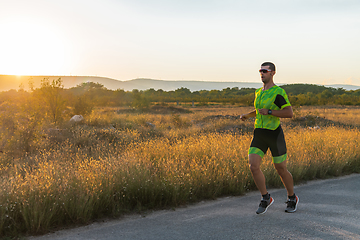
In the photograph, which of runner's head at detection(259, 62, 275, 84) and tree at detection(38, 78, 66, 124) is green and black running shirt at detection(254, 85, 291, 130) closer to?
runner's head at detection(259, 62, 275, 84)

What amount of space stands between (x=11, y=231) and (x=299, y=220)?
158 inches

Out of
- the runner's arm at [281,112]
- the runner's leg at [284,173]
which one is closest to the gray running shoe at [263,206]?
the runner's leg at [284,173]

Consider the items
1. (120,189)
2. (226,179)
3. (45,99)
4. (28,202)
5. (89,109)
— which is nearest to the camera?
(28,202)

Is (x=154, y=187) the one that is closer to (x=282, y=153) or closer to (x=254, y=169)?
(x=254, y=169)

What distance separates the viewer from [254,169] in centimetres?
427

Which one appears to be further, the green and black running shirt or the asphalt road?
the green and black running shirt

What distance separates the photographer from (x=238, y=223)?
4.00 m

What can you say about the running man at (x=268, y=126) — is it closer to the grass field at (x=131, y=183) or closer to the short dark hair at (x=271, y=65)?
the short dark hair at (x=271, y=65)

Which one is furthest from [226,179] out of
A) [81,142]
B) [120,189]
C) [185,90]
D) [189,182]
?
[185,90]

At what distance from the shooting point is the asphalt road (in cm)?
362

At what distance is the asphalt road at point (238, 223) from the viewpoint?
362 cm

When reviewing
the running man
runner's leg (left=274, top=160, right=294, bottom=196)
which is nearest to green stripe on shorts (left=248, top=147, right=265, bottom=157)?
the running man

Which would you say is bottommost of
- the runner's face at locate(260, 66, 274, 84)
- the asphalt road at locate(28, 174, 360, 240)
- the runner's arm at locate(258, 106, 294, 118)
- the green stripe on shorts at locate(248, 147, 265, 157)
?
the asphalt road at locate(28, 174, 360, 240)

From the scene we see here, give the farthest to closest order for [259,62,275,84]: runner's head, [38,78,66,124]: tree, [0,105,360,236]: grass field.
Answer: [38,78,66,124]: tree
[259,62,275,84]: runner's head
[0,105,360,236]: grass field
